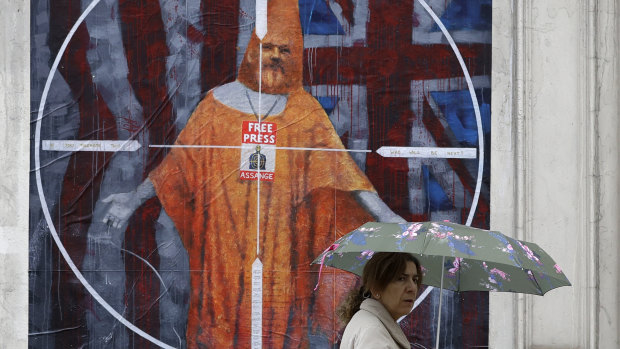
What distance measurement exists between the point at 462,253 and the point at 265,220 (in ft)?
13.5

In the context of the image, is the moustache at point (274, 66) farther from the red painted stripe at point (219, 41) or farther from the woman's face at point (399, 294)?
the woman's face at point (399, 294)

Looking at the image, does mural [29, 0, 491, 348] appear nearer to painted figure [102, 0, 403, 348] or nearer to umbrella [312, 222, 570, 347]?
painted figure [102, 0, 403, 348]

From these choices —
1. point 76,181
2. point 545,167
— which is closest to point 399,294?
point 545,167

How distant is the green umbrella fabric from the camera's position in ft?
13.1

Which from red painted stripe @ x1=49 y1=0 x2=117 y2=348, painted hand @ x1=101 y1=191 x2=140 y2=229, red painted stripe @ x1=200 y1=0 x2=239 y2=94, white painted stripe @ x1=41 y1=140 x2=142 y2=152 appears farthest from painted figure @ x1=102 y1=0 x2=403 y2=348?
white painted stripe @ x1=41 y1=140 x2=142 y2=152

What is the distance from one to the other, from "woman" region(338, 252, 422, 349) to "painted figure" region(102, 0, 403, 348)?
373cm

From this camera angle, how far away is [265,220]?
26.0 feet

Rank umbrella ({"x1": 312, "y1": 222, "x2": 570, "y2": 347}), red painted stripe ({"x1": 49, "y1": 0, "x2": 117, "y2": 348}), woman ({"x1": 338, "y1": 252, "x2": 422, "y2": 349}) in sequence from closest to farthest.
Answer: woman ({"x1": 338, "y1": 252, "x2": 422, "y2": 349}) → umbrella ({"x1": 312, "y1": 222, "x2": 570, "y2": 347}) → red painted stripe ({"x1": 49, "y1": 0, "x2": 117, "y2": 348})

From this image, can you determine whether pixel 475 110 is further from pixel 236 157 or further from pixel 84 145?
pixel 84 145

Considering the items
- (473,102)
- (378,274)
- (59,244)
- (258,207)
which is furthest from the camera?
(473,102)

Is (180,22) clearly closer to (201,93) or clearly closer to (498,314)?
(201,93)

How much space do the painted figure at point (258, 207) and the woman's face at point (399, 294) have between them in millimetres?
3856

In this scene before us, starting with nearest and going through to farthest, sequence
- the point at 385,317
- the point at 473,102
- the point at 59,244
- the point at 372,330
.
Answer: the point at 372,330, the point at 385,317, the point at 59,244, the point at 473,102

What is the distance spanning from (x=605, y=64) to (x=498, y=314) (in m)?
2.48
